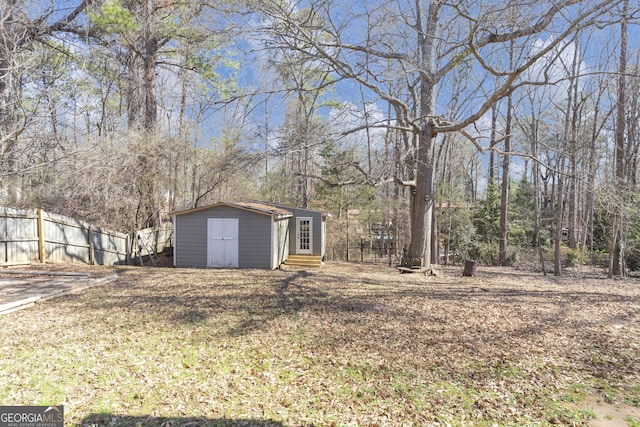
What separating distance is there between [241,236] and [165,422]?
30.3ft

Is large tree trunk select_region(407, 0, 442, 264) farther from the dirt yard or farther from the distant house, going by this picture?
the distant house

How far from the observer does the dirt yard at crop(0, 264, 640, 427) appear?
2879mm

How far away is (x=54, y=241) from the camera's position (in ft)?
31.5

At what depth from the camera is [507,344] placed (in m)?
4.26

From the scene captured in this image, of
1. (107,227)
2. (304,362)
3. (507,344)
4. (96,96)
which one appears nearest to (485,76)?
(507,344)

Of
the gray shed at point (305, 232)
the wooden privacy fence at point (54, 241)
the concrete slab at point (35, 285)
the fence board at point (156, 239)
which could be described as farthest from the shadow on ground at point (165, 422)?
the gray shed at point (305, 232)

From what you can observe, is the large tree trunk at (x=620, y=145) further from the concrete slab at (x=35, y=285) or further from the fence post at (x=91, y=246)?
the fence post at (x=91, y=246)

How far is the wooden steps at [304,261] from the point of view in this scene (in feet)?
45.5

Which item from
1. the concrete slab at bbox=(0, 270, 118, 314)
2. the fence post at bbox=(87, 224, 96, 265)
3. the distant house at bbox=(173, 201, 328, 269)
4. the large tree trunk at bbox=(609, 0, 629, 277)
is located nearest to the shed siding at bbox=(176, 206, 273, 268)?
the distant house at bbox=(173, 201, 328, 269)

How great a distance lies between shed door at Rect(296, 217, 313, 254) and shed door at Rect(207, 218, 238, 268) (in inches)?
143

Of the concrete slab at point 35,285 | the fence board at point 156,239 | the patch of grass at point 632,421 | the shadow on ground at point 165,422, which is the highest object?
the fence board at point 156,239

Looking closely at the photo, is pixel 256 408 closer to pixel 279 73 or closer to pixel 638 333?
pixel 638 333

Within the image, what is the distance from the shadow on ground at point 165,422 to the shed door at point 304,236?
12.0m

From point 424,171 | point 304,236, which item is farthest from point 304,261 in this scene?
point 424,171
